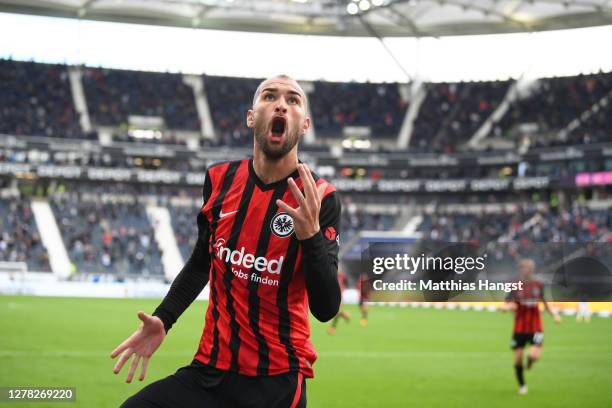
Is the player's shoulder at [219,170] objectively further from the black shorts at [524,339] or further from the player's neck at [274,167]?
the black shorts at [524,339]

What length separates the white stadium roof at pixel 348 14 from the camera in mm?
50312

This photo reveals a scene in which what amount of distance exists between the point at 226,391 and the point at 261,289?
20.1 inches

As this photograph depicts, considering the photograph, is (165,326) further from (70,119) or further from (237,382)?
(70,119)

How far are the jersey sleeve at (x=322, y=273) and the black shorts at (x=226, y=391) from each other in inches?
15.2

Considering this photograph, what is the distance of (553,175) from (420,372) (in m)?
41.3

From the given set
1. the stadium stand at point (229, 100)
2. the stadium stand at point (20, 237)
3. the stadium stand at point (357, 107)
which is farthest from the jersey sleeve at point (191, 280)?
the stadium stand at point (357, 107)

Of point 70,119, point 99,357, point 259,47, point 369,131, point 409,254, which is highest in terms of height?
point 259,47

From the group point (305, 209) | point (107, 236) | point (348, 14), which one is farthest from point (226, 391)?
point (348, 14)

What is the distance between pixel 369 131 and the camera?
61.6 metres

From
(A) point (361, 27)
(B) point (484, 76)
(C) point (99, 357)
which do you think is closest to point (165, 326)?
(C) point (99, 357)

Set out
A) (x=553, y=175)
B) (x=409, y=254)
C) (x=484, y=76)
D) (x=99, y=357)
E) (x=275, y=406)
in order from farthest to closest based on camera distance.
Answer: (x=484, y=76) → (x=553, y=175) → (x=99, y=357) → (x=409, y=254) → (x=275, y=406)

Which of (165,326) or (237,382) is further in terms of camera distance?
(165,326)

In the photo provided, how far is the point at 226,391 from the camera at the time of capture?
11.6 feet

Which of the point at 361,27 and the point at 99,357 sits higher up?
the point at 361,27
